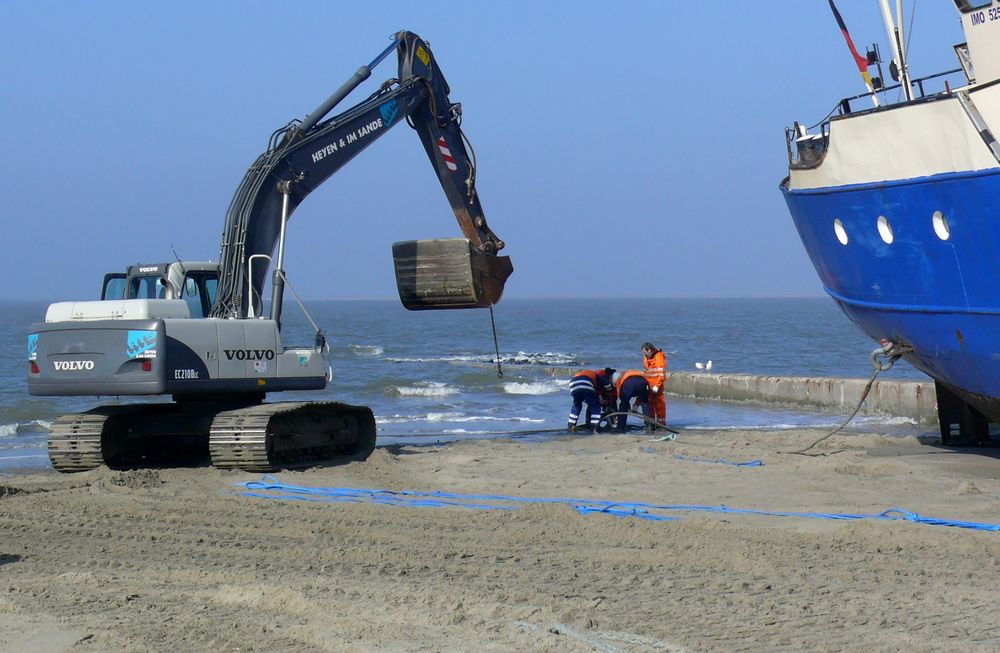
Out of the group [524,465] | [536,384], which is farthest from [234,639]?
[536,384]

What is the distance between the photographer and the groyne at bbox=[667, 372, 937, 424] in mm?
20219

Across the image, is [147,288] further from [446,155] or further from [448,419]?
[448,419]

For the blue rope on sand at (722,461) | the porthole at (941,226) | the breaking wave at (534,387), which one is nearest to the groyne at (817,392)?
the breaking wave at (534,387)

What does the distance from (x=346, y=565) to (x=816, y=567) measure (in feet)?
9.58

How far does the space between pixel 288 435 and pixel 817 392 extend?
46.1 ft

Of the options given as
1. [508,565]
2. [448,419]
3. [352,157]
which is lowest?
[448,419]

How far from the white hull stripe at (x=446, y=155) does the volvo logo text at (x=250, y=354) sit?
3.49 meters

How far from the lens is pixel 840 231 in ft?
40.3

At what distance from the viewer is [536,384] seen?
97.9 feet

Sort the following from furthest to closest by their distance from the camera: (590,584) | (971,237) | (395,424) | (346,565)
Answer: (395,424)
(971,237)
(346,565)
(590,584)

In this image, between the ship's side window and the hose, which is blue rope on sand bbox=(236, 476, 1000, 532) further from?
the hose

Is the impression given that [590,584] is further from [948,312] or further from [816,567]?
[948,312]

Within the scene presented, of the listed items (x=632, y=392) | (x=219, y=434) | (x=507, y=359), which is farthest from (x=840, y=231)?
(x=507, y=359)

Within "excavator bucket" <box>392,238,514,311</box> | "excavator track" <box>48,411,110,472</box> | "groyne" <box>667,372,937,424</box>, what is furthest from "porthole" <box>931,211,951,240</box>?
"groyne" <box>667,372,937,424</box>
